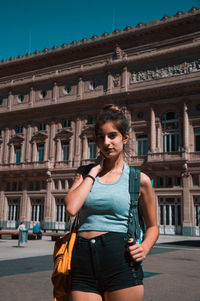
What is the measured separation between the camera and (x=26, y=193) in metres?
39.0

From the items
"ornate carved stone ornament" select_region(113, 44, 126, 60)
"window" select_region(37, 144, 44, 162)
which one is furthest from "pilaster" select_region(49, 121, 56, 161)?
"ornate carved stone ornament" select_region(113, 44, 126, 60)

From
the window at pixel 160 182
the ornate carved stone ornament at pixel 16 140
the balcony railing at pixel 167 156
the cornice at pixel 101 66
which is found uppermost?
the cornice at pixel 101 66

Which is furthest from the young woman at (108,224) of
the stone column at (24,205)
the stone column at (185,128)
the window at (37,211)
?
the stone column at (24,205)

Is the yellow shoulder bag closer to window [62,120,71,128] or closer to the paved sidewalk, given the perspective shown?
the paved sidewalk

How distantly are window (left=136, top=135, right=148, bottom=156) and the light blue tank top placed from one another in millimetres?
31133

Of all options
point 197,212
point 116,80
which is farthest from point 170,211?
point 116,80

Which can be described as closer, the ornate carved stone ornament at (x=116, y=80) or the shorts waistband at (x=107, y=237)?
the shorts waistband at (x=107, y=237)

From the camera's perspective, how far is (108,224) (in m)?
2.27

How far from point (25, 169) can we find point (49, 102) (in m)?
8.22

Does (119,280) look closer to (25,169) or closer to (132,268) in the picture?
(132,268)

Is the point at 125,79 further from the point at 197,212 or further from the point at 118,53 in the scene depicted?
the point at 197,212

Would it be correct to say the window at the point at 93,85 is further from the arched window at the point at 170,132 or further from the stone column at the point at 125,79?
the arched window at the point at 170,132

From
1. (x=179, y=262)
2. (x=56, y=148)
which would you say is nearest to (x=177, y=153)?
(x=56, y=148)

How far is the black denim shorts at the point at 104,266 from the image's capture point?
2.14m
